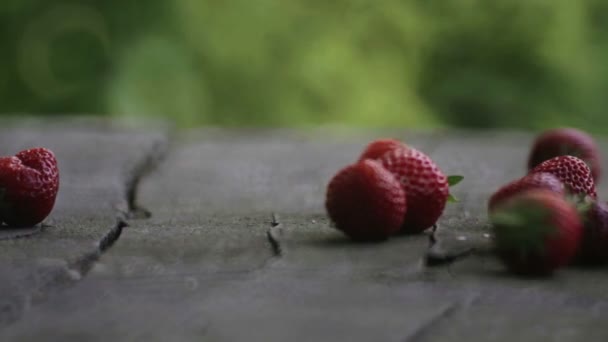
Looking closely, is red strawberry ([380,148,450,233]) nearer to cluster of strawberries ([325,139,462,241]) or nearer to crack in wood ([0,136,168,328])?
cluster of strawberries ([325,139,462,241])

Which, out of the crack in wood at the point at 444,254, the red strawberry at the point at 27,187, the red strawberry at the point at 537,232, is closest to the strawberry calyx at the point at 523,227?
the red strawberry at the point at 537,232

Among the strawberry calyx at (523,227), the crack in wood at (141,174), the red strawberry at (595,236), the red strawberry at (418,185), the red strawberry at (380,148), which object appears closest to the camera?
the strawberry calyx at (523,227)

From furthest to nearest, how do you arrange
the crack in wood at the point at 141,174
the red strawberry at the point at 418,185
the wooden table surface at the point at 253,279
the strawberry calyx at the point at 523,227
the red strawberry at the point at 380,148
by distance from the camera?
the crack in wood at the point at 141,174 → the red strawberry at the point at 380,148 → the red strawberry at the point at 418,185 → the strawberry calyx at the point at 523,227 → the wooden table surface at the point at 253,279

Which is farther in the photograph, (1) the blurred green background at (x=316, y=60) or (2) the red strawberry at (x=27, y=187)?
(1) the blurred green background at (x=316, y=60)

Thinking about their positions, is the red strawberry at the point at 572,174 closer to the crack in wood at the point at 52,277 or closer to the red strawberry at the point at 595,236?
the red strawberry at the point at 595,236

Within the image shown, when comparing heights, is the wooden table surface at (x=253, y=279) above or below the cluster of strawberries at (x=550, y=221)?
below

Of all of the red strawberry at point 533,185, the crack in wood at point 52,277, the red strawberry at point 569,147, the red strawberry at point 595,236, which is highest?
the red strawberry at point 533,185

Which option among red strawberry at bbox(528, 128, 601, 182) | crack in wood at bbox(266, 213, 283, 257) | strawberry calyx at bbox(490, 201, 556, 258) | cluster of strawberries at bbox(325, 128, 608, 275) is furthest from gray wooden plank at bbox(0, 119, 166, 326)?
red strawberry at bbox(528, 128, 601, 182)

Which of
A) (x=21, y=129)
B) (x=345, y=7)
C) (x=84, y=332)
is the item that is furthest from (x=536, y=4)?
(x=84, y=332)
